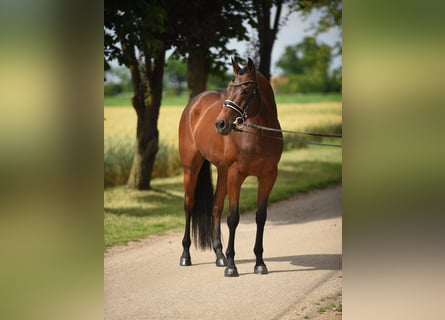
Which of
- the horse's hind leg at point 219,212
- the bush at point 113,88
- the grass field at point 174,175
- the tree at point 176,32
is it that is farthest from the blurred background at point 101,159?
the bush at point 113,88

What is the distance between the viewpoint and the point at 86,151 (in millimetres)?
3408

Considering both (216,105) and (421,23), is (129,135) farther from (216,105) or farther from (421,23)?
(421,23)

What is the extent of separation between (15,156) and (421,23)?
204 cm

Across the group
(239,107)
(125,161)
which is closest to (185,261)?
(239,107)

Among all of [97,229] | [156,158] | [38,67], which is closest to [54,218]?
[97,229]

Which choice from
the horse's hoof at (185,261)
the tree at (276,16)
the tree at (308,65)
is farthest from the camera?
the tree at (308,65)

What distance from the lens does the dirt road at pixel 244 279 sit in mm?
4535

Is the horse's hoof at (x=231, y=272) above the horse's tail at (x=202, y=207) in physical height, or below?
below

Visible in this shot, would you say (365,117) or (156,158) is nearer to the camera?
(365,117)

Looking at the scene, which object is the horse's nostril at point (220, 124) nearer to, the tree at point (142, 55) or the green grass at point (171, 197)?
the green grass at point (171, 197)

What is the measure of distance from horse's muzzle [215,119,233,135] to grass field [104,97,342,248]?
0.70 meters

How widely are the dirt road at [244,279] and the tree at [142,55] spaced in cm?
187

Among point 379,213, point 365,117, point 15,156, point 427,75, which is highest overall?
point 427,75

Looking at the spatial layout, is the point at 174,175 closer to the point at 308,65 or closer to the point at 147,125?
the point at 147,125
